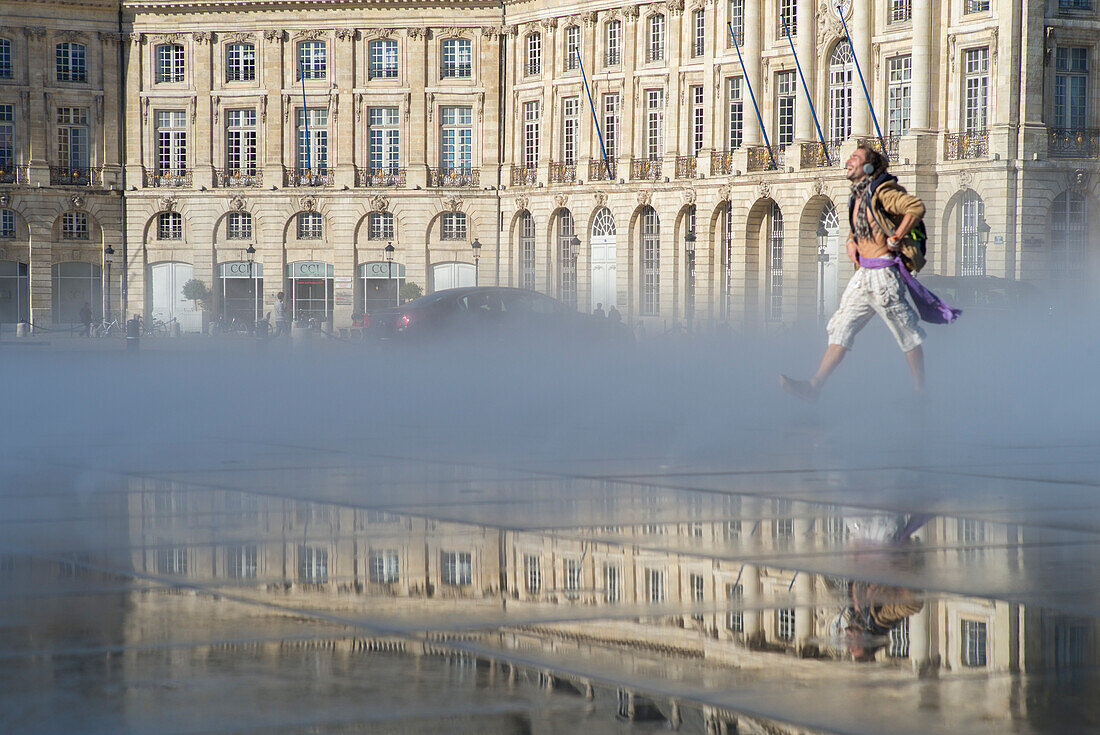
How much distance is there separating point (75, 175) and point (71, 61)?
4646 mm

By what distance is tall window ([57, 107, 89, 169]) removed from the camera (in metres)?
67.1

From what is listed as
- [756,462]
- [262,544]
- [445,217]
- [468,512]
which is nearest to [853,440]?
[756,462]

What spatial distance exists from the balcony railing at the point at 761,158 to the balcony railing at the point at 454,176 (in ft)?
48.3

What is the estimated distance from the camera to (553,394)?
15.9 m

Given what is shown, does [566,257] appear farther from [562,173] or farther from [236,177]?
[236,177]

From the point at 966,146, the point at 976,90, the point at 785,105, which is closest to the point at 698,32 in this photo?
the point at 785,105

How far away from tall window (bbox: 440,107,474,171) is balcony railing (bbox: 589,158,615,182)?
6859 millimetres

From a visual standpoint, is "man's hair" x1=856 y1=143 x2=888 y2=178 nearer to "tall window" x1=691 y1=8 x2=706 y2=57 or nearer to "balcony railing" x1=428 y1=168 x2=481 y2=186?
"tall window" x1=691 y1=8 x2=706 y2=57

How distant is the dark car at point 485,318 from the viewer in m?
31.1

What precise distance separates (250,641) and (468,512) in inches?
111

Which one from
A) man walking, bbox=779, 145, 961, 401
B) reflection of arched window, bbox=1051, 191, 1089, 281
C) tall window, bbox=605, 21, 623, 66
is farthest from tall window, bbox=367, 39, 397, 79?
man walking, bbox=779, 145, 961, 401

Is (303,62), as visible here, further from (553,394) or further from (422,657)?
(422,657)

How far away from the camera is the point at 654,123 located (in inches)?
2296

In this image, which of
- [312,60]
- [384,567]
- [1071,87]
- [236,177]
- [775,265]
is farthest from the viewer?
[236,177]
